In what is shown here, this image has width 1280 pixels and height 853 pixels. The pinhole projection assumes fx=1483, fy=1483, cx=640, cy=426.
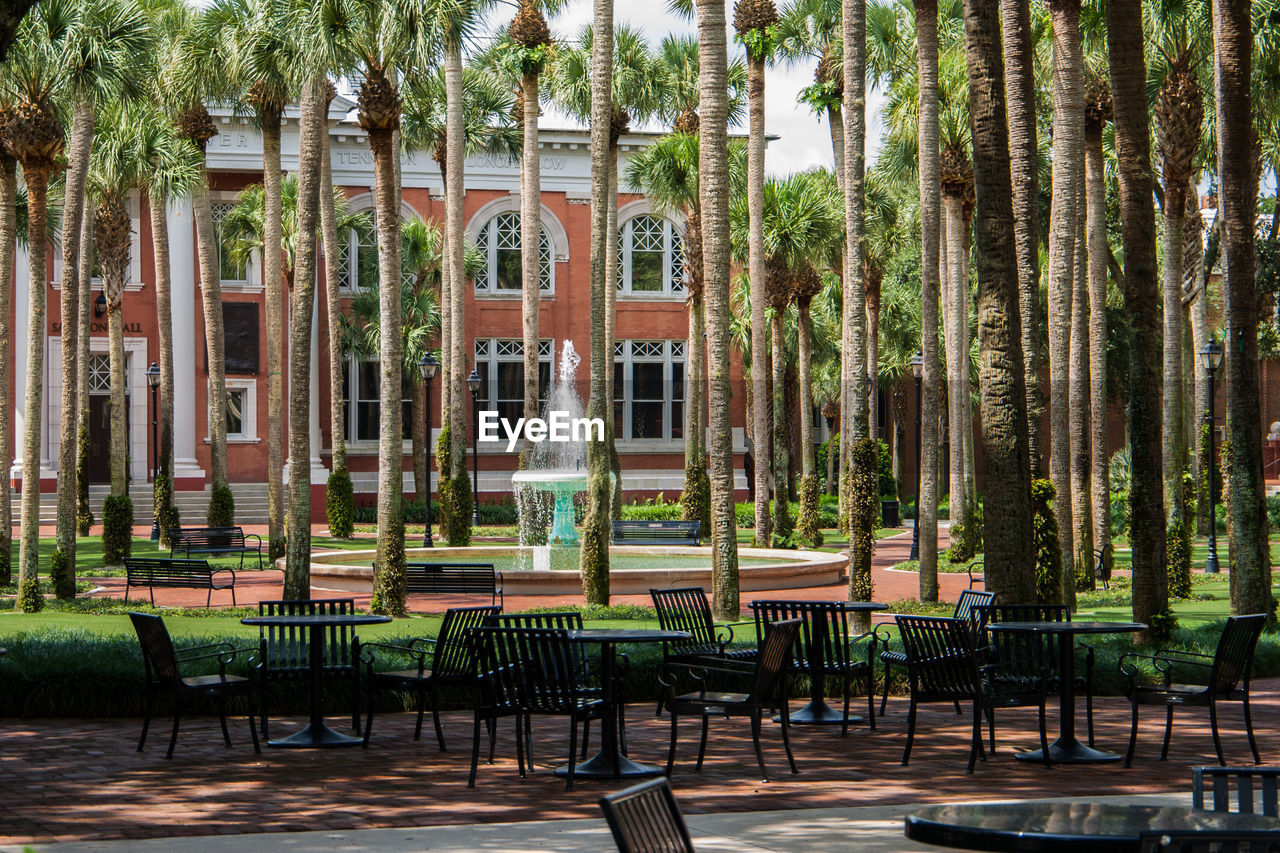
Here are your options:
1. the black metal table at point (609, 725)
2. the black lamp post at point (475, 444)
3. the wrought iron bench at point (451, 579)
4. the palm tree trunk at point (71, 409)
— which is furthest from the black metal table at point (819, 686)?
the black lamp post at point (475, 444)

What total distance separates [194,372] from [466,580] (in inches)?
1017

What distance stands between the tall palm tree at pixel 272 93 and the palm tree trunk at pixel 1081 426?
10056mm

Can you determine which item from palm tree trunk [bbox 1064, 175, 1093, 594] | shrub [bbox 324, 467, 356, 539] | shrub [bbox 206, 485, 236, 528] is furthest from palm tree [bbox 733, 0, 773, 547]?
shrub [bbox 206, 485, 236, 528]

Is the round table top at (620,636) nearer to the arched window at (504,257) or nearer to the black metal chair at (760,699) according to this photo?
the black metal chair at (760,699)

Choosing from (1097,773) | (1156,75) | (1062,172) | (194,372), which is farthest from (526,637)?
(194,372)

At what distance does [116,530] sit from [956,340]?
15.0 metres

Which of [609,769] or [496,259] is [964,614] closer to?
[609,769]

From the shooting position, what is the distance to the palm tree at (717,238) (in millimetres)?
16453

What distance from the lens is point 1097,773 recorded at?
30.8 feet

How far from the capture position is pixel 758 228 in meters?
28.3

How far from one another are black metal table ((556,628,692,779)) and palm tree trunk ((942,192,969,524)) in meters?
14.4

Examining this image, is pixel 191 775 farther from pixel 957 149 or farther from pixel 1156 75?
pixel 1156 75

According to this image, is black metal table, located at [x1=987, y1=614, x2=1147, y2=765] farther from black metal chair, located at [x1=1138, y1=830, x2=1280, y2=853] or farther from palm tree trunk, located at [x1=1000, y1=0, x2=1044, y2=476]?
black metal chair, located at [x1=1138, y1=830, x2=1280, y2=853]

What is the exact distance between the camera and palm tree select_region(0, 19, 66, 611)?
746 inches
